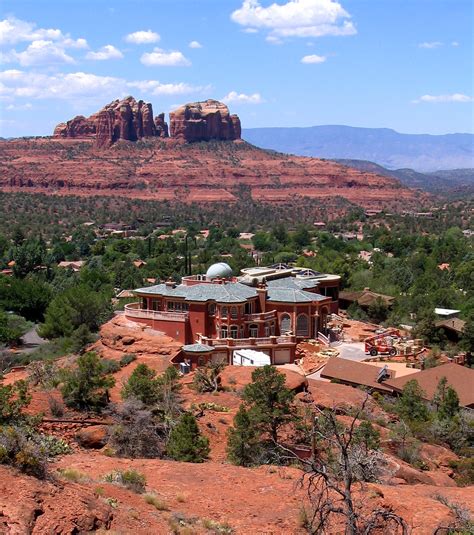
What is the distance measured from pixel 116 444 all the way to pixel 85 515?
382 inches

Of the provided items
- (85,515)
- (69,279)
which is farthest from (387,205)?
(85,515)

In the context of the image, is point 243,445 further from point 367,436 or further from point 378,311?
point 378,311

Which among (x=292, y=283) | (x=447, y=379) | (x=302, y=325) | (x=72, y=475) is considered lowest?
(x=447, y=379)

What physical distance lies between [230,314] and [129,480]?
25527mm

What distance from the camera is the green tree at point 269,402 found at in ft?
90.3

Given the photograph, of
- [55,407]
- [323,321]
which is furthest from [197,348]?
[55,407]

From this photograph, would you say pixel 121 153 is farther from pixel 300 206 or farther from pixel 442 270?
pixel 442 270

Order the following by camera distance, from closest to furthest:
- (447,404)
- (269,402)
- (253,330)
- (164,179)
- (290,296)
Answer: (269,402), (447,404), (253,330), (290,296), (164,179)

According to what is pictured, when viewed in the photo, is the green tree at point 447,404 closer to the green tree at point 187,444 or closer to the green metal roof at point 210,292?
the green metal roof at point 210,292

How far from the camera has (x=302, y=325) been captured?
47.4 meters

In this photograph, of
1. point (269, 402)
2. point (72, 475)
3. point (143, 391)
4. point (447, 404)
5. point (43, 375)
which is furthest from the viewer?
point (43, 375)

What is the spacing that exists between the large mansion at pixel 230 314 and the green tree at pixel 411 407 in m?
9.27

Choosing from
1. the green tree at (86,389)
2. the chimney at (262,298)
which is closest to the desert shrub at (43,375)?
the green tree at (86,389)

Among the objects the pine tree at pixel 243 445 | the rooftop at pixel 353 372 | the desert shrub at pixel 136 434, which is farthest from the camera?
the rooftop at pixel 353 372
